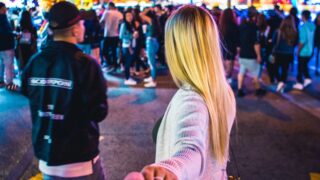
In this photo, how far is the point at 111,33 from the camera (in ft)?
39.8

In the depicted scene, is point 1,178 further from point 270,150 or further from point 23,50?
point 23,50

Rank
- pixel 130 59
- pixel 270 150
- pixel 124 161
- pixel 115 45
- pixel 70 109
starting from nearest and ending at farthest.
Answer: pixel 70 109 < pixel 124 161 < pixel 270 150 < pixel 130 59 < pixel 115 45

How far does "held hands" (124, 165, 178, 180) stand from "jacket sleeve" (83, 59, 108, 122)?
60.4 inches

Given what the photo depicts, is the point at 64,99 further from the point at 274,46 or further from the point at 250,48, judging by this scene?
the point at 274,46

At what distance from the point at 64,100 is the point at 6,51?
7123 mm

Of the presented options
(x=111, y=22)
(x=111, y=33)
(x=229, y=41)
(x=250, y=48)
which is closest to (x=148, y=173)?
(x=250, y=48)

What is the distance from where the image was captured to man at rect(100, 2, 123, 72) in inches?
472

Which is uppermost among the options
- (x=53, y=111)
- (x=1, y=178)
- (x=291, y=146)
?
(x=53, y=111)

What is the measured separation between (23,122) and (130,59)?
12.4 feet

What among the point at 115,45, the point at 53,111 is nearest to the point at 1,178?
the point at 53,111

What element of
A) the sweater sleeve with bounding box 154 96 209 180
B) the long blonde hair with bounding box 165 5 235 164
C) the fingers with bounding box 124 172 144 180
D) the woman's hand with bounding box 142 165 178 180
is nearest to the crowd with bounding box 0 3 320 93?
the long blonde hair with bounding box 165 5 235 164

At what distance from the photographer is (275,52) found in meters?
9.73

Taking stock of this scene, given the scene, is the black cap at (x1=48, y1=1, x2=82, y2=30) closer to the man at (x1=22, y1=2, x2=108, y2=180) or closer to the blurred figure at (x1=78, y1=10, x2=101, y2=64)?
the man at (x1=22, y1=2, x2=108, y2=180)

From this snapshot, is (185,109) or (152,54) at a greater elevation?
(185,109)
